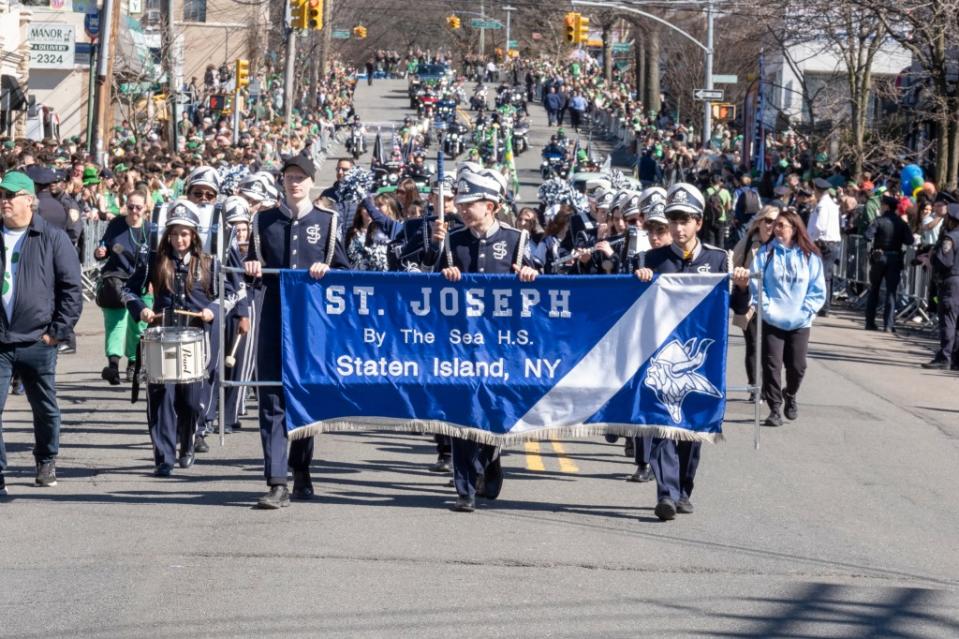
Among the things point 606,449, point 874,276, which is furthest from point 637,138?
point 606,449

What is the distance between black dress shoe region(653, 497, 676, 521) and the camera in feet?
31.7

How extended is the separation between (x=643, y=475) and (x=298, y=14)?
36633 mm

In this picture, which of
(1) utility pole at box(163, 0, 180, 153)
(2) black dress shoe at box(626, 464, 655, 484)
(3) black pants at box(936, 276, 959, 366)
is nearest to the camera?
(2) black dress shoe at box(626, 464, 655, 484)

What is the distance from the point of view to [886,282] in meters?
23.0

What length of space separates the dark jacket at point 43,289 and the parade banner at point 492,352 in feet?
4.63

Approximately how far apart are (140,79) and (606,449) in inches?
1319

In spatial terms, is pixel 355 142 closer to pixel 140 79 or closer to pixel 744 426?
pixel 140 79

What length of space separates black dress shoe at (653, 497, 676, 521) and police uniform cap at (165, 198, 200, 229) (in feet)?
11.8

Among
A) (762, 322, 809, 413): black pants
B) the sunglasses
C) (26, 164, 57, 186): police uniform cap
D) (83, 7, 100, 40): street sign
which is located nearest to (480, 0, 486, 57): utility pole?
(83, 7, 100, 40): street sign

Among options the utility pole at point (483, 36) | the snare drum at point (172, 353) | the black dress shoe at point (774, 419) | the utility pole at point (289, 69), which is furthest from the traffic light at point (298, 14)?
the utility pole at point (483, 36)

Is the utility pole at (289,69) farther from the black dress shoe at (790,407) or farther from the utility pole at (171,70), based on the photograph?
the black dress shoe at (790,407)

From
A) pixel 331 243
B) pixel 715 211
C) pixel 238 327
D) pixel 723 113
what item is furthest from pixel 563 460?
pixel 723 113

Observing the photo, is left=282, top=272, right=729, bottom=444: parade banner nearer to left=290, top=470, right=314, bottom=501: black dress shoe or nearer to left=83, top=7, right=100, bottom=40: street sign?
left=290, top=470, right=314, bottom=501: black dress shoe

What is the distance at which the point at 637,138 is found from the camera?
62.2 meters
